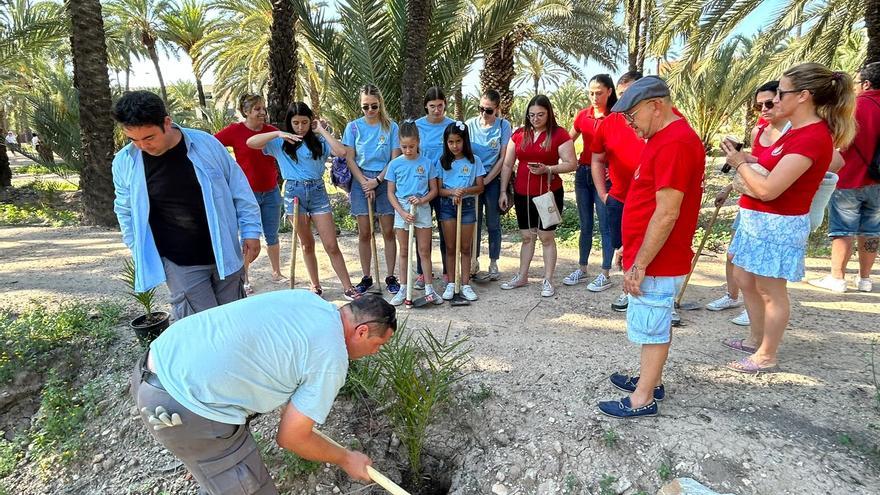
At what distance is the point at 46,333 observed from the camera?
4289 mm

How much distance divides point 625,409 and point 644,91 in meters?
1.70

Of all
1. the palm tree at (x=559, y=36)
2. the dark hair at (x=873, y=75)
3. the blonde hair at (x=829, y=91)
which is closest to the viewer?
the blonde hair at (x=829, y=91)

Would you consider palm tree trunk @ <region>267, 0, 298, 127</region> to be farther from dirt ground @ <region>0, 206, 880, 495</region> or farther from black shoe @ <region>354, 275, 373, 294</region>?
dirt ground @ <region>0, 206, 880, 495</region>

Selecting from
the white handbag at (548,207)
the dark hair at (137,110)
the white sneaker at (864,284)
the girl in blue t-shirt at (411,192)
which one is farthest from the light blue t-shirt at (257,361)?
the white sneaker at (864,284)

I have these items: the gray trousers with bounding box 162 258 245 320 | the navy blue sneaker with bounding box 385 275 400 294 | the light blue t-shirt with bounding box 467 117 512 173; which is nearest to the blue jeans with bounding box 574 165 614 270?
the light blue t-shirt with bounding box 467 117 512 173

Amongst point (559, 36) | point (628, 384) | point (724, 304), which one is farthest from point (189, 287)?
point (559, 36)

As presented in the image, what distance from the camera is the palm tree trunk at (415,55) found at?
7.29 m

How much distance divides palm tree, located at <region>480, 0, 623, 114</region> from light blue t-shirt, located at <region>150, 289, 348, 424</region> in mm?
10606

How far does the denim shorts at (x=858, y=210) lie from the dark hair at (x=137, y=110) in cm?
532

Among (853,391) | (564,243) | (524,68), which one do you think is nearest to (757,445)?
(853,391)

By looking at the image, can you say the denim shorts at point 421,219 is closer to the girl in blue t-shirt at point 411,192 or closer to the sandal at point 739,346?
the girl in blue t-shirt at point 411,192

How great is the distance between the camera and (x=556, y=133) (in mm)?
4574

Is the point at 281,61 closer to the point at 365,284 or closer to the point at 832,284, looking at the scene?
the point at 365,284

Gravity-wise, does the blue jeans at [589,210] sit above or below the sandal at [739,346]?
above
